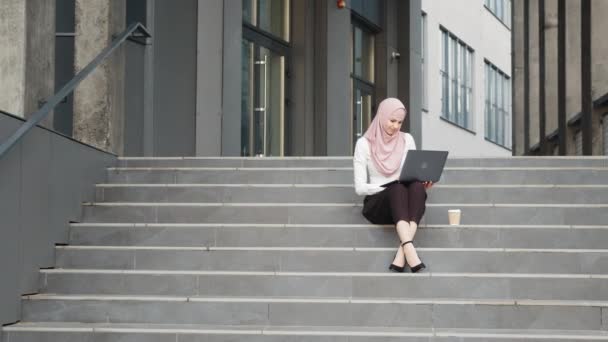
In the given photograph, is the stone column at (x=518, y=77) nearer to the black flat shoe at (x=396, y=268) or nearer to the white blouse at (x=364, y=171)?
the white blouse at (x=364, y=171)

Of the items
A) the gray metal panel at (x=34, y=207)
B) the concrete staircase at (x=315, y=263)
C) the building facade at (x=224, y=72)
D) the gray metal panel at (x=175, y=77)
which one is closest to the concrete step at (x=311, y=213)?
the concrete staircase at (x=315, y=263)

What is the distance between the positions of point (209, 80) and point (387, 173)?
6878mm

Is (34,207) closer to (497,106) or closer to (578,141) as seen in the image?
(578,141)

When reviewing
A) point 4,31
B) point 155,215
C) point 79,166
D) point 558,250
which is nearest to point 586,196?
point 558,250

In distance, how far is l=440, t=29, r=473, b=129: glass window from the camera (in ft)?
113

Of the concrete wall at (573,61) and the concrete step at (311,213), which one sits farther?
the concrete wall at (573,61)

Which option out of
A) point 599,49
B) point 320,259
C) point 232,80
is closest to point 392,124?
point 320,259

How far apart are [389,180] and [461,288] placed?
4.10 feet

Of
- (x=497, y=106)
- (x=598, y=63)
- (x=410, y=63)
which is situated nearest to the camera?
(x=598, y=63)

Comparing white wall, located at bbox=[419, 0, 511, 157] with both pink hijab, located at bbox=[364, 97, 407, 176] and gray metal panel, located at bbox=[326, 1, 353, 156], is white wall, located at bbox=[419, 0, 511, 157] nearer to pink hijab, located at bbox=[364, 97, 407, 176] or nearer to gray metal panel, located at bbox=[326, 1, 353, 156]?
gray metal panel, located at bbox=[326, 1, 353, 156]

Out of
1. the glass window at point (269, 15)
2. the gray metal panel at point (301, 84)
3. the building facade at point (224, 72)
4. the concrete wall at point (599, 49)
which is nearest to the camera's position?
the building facade at point (224, 72)

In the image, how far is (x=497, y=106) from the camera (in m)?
42.2

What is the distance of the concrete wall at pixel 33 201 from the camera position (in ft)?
24.8

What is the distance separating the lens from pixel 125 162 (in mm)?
10555
